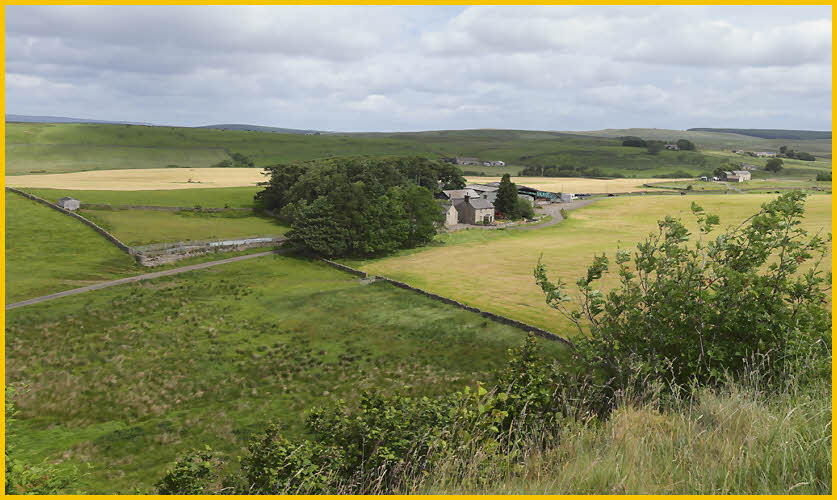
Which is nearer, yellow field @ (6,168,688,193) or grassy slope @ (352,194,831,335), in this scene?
grassy slope @ (352,194,831,335)

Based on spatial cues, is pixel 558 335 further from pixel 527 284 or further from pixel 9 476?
pixel 9 476

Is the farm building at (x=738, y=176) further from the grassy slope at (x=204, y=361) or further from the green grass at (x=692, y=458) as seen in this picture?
the green grass at (x=692, y=458)

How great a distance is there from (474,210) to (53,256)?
68.1 metres

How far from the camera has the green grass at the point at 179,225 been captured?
73.5 metres

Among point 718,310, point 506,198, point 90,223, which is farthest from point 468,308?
point 506,198

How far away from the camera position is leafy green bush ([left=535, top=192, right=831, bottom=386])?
11.0m

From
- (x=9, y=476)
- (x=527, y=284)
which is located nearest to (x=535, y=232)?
(x=527, y=284)

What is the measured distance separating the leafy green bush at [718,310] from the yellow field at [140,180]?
131884mm

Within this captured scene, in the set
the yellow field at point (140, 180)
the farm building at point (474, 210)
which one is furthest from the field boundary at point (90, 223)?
the farm building at point (474, 210)

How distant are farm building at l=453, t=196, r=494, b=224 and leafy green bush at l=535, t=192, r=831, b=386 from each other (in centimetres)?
8874

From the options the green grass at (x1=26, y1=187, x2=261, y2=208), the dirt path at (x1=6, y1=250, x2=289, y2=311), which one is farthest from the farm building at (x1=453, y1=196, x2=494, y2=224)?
the green grass at (x1=26, y1=187, x2=261, y2=208)

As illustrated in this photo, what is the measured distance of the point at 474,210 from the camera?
101125 millimetres

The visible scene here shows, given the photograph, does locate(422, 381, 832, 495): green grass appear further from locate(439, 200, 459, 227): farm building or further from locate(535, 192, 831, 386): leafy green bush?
locate(439, 200, 459, 227): farm building

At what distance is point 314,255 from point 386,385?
1725 inches
